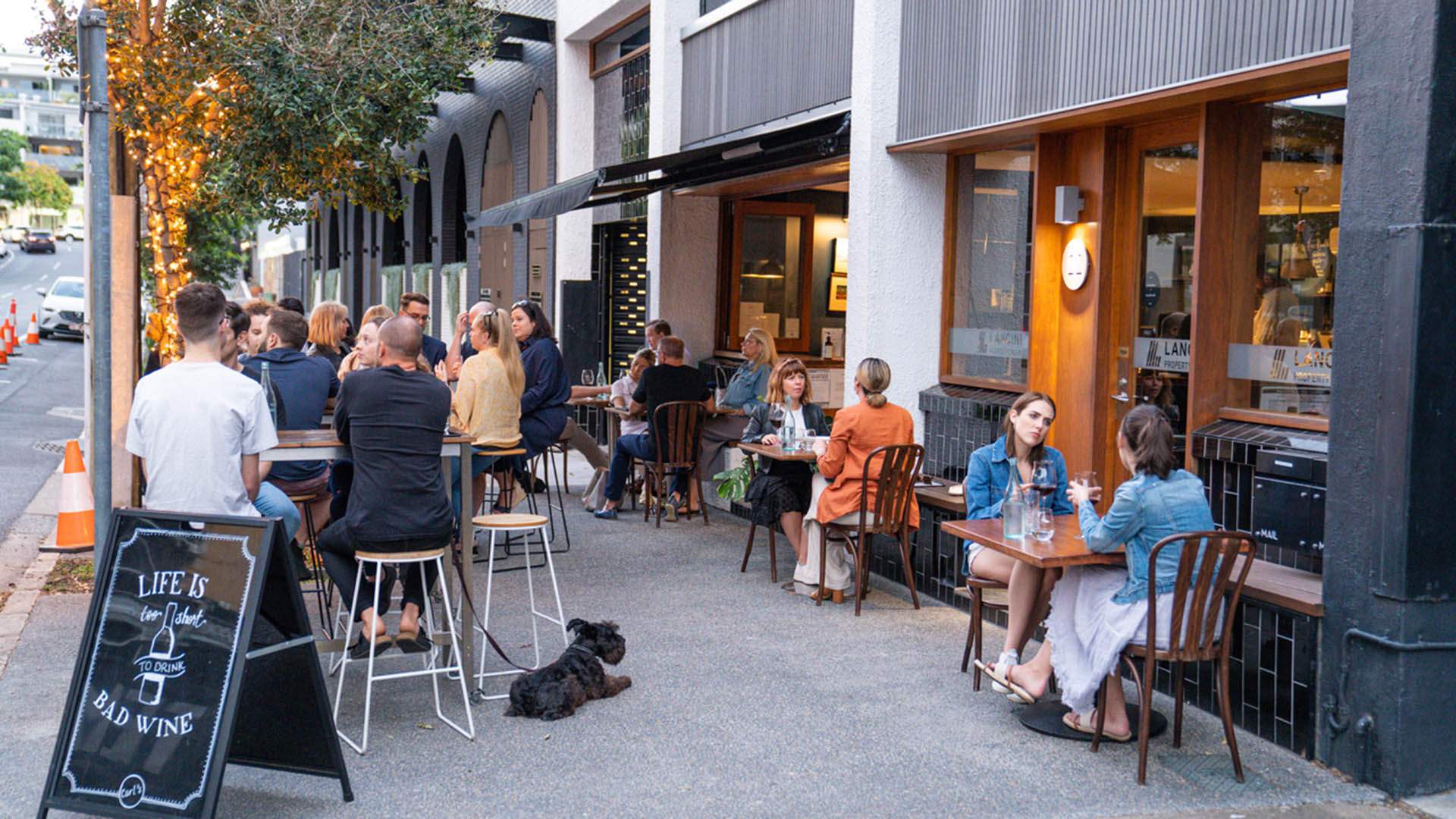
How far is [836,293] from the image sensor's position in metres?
12.4

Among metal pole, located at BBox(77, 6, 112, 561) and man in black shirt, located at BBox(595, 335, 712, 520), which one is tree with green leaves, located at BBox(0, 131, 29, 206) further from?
metal pole, located at BBox(77, 6, 112, 561)

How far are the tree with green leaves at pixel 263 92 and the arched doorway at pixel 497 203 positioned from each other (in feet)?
10.9

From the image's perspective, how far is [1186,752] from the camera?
203 inches

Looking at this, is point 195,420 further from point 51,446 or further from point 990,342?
point 51,446

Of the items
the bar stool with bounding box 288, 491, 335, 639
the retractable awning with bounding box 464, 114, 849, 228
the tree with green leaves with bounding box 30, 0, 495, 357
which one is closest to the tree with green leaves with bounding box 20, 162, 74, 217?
the tree with green leaves with bounding box 30, 0, 495, 357

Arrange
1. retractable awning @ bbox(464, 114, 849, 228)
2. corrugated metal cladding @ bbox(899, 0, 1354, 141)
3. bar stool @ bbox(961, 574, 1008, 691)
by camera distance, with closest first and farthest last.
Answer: corrugated metal cladding @ bbox(899, 0, 1354, 141) → bar stool @ bbox(961, 574, 1008, 691) → retractable awning @ bbox(464, 114, 849, 228)

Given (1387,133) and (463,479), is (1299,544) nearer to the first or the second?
(1387,133)

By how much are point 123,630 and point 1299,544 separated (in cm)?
435

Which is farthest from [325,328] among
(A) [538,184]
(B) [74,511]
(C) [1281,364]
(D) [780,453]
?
(A) [538,184]

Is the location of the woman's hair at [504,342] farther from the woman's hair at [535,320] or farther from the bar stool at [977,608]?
the bar stool at [977,608]

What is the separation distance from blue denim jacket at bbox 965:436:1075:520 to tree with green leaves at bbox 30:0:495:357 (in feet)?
19.2

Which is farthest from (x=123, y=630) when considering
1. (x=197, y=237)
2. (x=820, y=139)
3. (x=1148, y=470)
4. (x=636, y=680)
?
(x=197, y=237)

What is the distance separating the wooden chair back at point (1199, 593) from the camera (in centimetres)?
473

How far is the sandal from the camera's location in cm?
523
